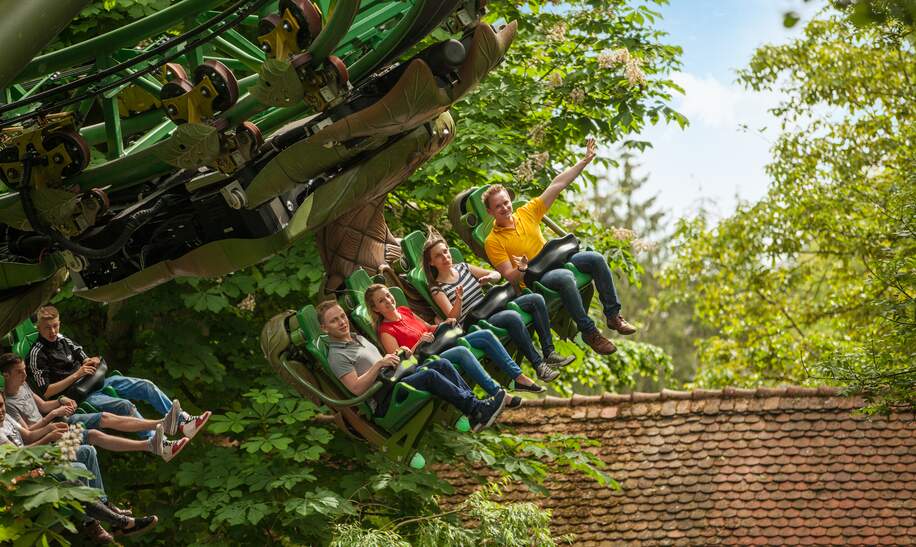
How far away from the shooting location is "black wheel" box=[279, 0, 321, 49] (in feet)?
25.9

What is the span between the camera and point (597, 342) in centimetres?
955

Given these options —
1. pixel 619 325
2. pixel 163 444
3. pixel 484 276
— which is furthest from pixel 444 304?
pixel 163 444

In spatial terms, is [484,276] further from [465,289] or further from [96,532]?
[96,532]

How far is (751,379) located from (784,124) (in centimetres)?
432

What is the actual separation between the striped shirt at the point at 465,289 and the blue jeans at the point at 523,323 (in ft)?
0.78

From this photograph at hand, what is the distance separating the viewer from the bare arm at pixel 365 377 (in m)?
8.49

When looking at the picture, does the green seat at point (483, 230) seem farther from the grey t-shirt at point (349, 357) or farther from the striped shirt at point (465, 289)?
the grey t-shirt at point (349, 357)

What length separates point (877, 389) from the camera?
14.1 meters

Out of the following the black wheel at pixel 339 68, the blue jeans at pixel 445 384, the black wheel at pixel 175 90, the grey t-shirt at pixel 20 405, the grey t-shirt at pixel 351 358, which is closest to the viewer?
the black wheel at pixel 339 68

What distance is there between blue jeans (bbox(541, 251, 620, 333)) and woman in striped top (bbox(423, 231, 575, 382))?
0.60 ft

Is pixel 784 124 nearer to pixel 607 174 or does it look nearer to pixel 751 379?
pixel 751 379

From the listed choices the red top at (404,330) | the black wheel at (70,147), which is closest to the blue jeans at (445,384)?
the red top at (404,330)

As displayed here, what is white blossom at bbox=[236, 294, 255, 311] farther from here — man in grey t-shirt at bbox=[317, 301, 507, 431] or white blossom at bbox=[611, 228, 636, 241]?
man in grey t-shirt at bbox=[317, 301, 507, 431]

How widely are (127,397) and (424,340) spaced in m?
2.86
